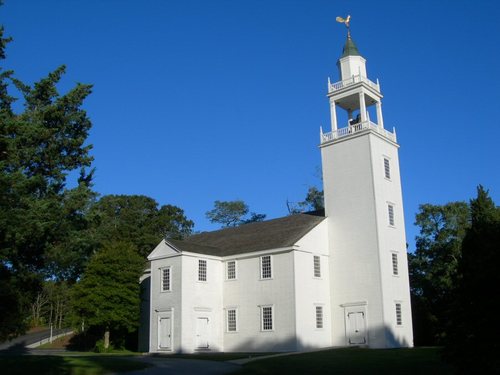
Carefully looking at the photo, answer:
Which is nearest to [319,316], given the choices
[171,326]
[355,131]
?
[171,326]

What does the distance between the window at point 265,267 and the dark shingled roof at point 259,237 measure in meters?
0.66

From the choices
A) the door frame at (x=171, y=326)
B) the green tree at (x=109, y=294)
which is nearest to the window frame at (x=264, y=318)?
the door frame at (x=171, y=326)

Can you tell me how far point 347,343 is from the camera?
117 feet

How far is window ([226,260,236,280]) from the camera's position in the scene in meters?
38.9

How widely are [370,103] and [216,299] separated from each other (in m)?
18.0

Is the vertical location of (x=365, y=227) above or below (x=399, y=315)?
above

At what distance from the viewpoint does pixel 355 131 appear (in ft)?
126

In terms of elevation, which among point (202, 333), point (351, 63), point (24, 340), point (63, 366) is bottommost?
point (24, 340)

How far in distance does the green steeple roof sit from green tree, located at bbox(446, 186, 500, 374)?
96.7ft

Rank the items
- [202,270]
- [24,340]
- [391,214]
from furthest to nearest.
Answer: [24,340] < [202,270] < [391,214]

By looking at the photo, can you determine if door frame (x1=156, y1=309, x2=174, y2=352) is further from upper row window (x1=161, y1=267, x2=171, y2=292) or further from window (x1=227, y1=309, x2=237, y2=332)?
window (x1=227, y1=309, x2=237, y2=332)

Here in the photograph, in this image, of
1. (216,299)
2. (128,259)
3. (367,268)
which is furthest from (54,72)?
(367,268)

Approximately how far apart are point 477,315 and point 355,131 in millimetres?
26189

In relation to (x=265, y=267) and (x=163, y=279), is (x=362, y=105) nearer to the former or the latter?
(x=265, y=267)
